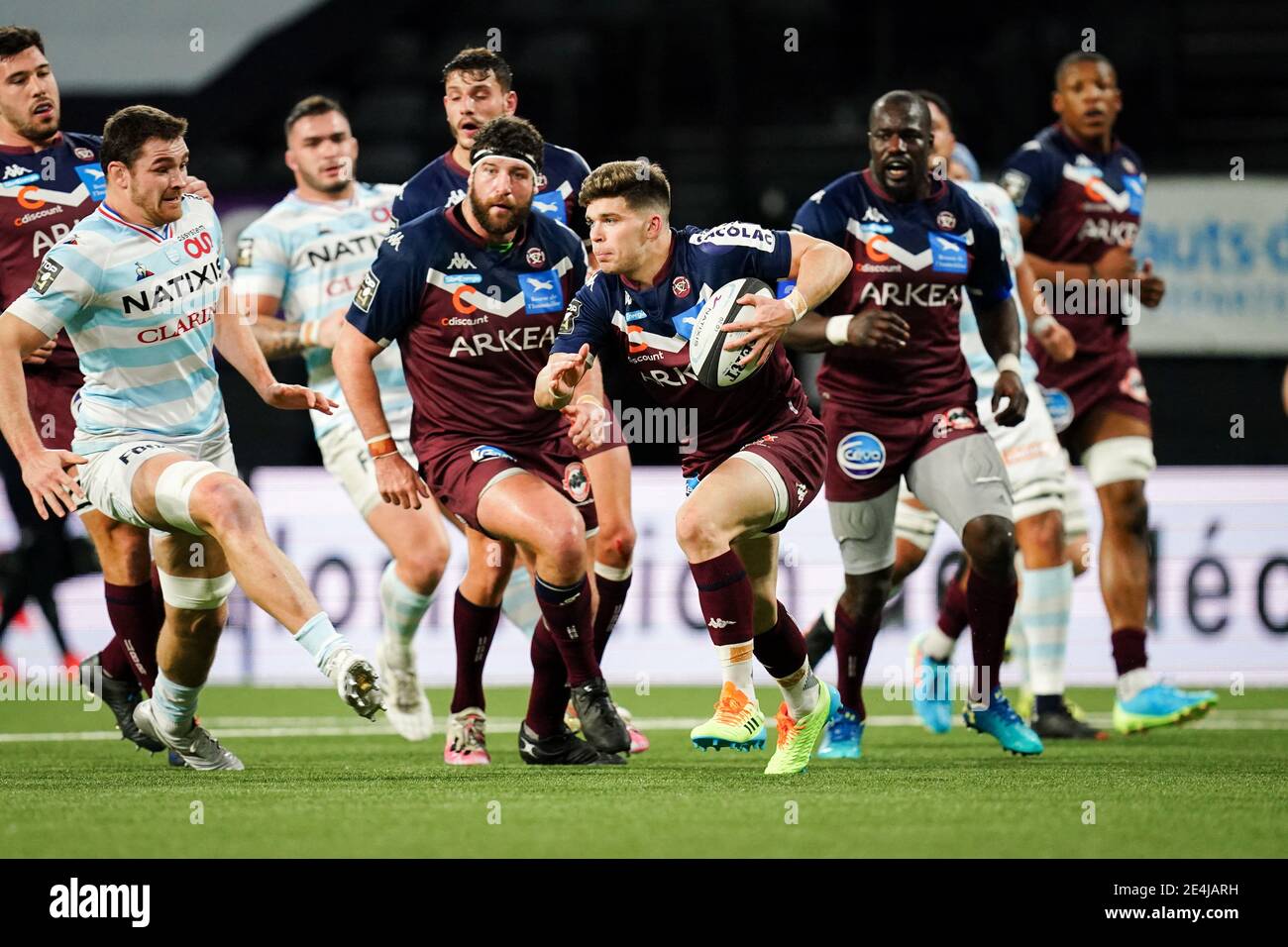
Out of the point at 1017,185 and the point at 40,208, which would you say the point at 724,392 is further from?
the point at 40,208

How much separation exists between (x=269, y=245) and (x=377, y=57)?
7724 mm

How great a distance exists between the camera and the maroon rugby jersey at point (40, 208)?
7.64 metres

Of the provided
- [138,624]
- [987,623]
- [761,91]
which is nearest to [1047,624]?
[987,623]

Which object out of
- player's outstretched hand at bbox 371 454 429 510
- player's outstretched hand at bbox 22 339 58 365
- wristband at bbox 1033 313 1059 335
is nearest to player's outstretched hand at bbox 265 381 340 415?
player's outstretched hand at bbox 371 454 429 510

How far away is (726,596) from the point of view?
19.8 ft

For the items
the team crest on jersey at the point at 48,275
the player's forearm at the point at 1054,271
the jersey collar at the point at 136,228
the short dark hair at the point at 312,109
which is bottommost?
the player's forearm at the point at 1054,271

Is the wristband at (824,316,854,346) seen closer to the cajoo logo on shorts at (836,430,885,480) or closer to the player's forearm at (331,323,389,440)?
the cajoo logo on shorts at (836,430,885,480)

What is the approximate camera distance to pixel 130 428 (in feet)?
21.9

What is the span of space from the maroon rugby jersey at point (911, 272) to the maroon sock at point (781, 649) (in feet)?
4.22

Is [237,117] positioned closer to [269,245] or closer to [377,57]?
[377,57]

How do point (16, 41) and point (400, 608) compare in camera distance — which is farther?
point (400, 608)

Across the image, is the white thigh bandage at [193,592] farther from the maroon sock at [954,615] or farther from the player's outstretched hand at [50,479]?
the maroon sock at [954,615]

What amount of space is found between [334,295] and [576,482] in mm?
2201

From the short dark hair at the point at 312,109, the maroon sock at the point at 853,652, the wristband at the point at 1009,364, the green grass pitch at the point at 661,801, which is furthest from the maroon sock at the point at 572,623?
the short dark hair at the point at 312,109
